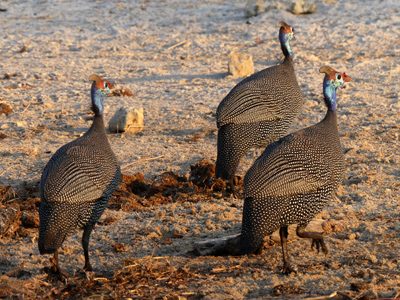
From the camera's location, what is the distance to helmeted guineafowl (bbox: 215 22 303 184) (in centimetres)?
542

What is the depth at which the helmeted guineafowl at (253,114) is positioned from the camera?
5.42 meters

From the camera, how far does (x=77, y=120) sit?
7641 mm

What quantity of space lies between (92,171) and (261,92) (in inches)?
84.1

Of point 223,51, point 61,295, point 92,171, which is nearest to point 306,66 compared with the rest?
point 223,51

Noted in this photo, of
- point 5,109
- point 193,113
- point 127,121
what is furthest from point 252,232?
point 5,109

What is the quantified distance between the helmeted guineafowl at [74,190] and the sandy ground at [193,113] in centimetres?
31

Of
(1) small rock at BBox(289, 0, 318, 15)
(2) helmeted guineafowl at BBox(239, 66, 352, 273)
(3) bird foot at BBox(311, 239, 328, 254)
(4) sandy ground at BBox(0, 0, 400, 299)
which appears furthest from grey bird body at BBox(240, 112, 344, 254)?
(1) small rock at BBox(289, 0, 318, 15)

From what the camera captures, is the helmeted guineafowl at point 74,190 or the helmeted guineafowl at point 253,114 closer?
the helmeted guineafowl at point 74,190

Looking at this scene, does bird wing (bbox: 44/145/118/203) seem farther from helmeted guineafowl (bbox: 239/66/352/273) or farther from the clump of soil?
the clump of soil

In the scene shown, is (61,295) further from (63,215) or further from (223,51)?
(223,51)

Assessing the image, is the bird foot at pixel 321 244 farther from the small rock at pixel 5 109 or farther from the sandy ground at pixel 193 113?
the small rock at pixel 5 109

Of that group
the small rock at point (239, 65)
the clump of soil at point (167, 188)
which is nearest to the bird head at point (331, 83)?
the clump of soil at point (167, 188)

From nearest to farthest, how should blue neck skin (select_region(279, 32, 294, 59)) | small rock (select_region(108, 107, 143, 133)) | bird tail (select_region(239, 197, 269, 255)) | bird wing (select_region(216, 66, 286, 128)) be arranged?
bird tail (select_region(239, 197, 269, 255)), bird wing (select_region(216, 66, 286, 128)), blue neck skin (select_region(279, 32, 294, 59)), small rock (select_region(108, 107, 143, 133))

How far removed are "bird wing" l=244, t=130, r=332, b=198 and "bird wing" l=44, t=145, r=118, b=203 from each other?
966 mm
